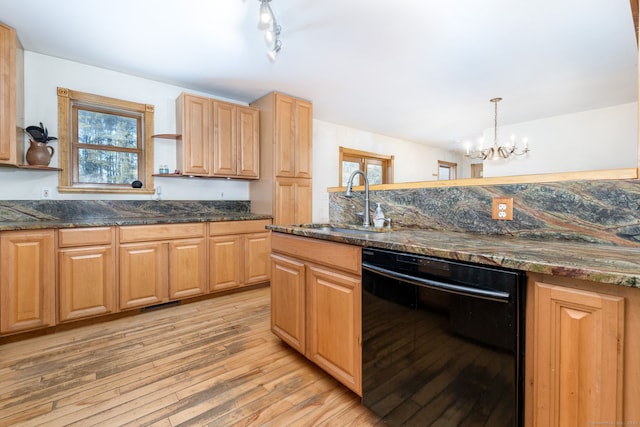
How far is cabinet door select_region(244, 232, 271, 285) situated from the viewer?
3.30m

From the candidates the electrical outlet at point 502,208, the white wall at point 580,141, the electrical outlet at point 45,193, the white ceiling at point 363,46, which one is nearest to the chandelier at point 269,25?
the white ceiling at point 363,46

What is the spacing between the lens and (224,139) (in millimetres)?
3422

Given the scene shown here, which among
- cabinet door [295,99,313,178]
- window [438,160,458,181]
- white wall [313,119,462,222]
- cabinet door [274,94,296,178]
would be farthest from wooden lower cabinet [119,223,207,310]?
window [438,160,458,181]

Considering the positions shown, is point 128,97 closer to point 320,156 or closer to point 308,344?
point 320,156

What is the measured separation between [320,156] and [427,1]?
3163 mm

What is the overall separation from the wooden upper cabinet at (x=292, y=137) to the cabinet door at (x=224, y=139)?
539 mm

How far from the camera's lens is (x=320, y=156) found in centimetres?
502

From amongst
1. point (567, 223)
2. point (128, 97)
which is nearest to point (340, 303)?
point (567, 223)

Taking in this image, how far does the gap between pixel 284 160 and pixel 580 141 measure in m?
4.87

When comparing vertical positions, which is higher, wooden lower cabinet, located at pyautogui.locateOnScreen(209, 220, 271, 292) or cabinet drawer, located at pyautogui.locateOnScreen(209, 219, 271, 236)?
cabinet drawer, located at pyautogui.locateOnScreen(209, 219, 271, 236)

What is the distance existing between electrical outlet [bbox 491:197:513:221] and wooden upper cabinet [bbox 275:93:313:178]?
Answer: 263 cm

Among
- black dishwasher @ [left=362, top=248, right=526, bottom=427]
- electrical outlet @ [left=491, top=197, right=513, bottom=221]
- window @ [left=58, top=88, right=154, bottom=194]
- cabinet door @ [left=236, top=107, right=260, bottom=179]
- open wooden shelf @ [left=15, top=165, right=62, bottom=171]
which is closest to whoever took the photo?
black dishwasher @ [left=362, top=248, right=526, bottom=427]

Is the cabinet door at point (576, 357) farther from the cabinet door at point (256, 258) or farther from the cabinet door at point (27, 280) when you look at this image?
the cabinet door at point (27, 280)

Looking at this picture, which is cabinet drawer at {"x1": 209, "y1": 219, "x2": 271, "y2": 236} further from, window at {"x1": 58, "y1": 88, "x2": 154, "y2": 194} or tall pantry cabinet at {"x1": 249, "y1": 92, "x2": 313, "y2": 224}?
window at {"x1": 58, "y1": 88, "x2": 154, "y2": 194}
